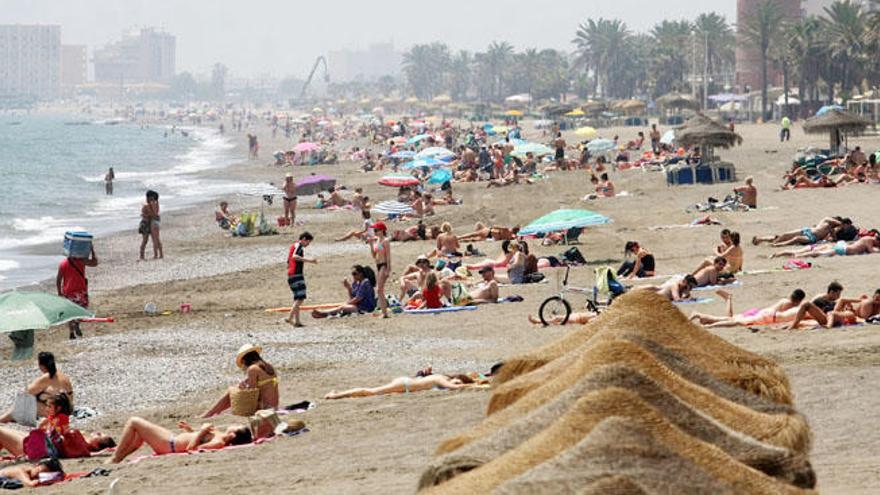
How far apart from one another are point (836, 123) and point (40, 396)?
26.8 metres

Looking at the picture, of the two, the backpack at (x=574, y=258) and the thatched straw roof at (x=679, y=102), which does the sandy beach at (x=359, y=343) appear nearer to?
the backpack at (x=574, y=258)

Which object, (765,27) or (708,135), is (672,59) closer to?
(765,27)

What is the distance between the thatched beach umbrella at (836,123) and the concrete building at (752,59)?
61.5m

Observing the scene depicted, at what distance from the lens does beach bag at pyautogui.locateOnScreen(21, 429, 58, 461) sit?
454 inches

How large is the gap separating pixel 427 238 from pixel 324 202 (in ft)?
38.9

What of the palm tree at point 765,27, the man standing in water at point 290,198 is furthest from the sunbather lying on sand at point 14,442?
the palm tree at point 765,27

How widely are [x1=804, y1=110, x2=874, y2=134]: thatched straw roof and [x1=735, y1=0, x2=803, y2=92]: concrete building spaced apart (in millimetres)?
61623

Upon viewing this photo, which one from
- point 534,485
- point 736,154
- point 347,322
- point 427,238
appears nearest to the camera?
point 534,485

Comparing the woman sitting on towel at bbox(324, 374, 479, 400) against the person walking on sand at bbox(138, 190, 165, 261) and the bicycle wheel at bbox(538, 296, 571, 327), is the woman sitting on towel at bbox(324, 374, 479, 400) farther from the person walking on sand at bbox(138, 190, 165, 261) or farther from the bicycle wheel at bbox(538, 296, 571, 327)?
the person walking on sand at bbox(138, 190, 165, 261)

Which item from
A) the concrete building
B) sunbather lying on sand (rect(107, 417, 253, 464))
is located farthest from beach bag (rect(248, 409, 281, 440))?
the concrete building

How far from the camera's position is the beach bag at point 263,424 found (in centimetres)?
1141

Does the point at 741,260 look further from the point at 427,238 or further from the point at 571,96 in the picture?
the point at 571,96

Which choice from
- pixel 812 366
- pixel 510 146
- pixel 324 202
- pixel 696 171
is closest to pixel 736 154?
pixel 510 146

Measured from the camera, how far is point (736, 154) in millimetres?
44875
